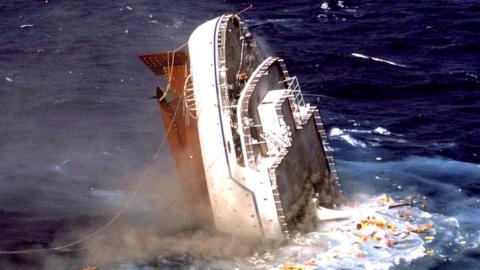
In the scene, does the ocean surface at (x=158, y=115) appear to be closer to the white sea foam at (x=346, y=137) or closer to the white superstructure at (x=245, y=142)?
the white sea foam at (x=346, y=137)

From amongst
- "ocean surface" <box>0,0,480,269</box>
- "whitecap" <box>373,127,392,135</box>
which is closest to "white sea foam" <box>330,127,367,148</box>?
"ocean surface" <box>0,0,480,269</box>

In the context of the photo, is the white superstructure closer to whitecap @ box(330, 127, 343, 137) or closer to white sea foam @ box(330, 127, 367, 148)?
white sea foam @ box(330, 127, 367, 148)

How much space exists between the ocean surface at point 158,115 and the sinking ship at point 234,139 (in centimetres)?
236

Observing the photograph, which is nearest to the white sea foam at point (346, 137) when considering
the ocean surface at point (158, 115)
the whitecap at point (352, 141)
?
the whitecap at point (352, 141)

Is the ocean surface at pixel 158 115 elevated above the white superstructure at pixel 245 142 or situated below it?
below

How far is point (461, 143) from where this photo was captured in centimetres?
5050

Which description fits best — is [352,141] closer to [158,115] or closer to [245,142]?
[158,115]

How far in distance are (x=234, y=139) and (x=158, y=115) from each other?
2303cm

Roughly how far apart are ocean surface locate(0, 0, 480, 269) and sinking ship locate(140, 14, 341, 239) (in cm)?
236

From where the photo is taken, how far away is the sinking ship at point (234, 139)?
33125 mm

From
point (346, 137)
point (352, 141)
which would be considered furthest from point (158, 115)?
point (352, 141)

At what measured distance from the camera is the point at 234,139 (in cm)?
3378

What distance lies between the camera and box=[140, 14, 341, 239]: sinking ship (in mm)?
33125

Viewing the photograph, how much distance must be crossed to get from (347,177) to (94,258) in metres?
18.9
